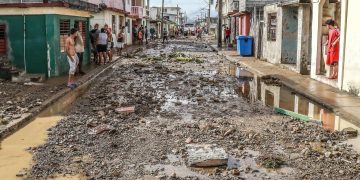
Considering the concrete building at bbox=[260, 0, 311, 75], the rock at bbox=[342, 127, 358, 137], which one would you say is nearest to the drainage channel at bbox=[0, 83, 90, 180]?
the rock at bbox=[342, 127, 358, 137]

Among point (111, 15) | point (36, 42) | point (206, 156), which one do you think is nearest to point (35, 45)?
point (36, 42)

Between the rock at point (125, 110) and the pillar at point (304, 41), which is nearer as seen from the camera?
the rock at point (125, 110)

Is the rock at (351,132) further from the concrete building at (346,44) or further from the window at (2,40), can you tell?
the window at (2,40)

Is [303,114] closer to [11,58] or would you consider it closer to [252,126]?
[252,126]

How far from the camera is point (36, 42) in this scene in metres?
16.4

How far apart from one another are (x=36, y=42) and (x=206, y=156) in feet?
37.2

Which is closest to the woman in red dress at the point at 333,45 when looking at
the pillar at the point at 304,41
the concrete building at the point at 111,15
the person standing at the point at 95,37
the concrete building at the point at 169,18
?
the pillar at the point at 304,41

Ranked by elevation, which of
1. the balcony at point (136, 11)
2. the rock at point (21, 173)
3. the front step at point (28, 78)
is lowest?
the rock at point (21, 173)

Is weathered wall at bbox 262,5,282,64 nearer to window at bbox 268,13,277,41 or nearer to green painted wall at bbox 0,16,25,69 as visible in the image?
window at bbox 268,13,277,41

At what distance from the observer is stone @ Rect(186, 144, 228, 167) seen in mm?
6492

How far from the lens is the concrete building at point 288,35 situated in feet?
59.7

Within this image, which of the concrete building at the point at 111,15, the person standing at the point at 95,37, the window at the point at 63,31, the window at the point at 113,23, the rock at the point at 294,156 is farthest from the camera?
the window at the point at 113,23

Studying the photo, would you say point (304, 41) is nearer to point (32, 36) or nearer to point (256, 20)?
point (32, 36)

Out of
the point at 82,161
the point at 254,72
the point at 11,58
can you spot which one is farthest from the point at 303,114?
the point at 11,58
